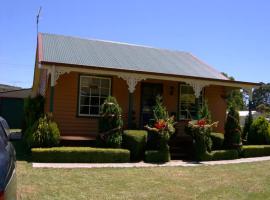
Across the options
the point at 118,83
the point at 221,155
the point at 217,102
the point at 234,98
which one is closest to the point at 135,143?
the point at 221,155

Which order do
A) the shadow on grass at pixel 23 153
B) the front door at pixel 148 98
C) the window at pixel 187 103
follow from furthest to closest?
1. the window at pixel 187 103
2. the front door at pixel 148 98
3. the shadow on grass at pixel 23 153

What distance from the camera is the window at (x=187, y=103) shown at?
17.6 metres

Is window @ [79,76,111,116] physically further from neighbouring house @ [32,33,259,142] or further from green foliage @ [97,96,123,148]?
green foliage @ [97,96,123,148]

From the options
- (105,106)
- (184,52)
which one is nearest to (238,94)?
(184,52)

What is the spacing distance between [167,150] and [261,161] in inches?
136

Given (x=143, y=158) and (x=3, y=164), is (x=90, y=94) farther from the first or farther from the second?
(x=3, y=164)

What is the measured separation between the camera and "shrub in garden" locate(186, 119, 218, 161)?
13883 millimetres

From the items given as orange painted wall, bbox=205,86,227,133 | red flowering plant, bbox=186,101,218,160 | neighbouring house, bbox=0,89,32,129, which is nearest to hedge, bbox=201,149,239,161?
red flowering plant, bbox=186,101,218,160

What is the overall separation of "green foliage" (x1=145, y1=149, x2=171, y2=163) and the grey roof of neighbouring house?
3780 mm

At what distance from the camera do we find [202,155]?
Result: 13.9 metres

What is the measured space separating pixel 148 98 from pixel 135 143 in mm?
4253

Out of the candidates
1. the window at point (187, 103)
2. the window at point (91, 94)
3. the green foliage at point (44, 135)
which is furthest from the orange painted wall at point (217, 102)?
the green foliage at point (44, 135)

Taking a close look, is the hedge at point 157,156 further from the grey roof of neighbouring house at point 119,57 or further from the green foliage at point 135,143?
the grey roof of neighbouring house at point 119,57

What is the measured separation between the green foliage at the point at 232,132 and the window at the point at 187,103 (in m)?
2.67
